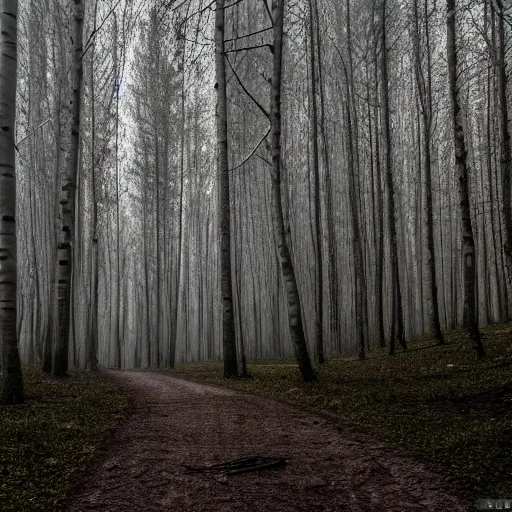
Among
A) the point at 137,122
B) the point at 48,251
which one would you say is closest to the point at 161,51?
the point at 137,122

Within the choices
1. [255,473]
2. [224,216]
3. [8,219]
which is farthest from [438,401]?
[8,219]

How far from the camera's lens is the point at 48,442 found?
3.85m

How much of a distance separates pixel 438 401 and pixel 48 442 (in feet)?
14.4

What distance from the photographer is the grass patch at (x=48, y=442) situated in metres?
2.85

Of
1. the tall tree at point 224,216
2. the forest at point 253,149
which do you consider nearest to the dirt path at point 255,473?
the forest at point 253,149

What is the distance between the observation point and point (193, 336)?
3512 cm

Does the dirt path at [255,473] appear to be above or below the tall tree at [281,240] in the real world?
below

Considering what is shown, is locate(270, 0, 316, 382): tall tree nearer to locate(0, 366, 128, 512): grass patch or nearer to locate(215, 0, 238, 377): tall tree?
locate(215, 0, 238, 377): tall tree

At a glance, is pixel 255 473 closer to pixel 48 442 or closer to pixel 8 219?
pixel 48 442

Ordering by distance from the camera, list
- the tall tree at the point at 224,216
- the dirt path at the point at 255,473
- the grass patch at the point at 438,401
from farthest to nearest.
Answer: the tall tree at the point at 224,216 → the grass patch at the point at 438,401 → the dirt path at the point at 255,473

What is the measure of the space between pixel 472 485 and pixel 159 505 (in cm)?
204

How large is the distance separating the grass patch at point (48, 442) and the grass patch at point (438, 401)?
257 cm

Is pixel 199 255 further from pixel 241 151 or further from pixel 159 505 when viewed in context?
pixel 159 505

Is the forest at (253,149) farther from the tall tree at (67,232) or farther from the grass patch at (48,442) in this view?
the grass patch at (48,442)
